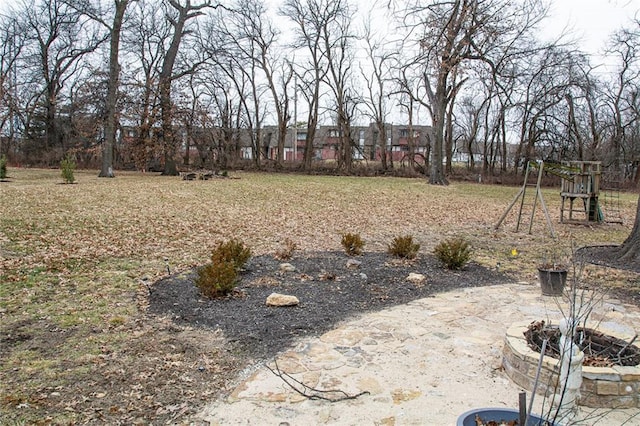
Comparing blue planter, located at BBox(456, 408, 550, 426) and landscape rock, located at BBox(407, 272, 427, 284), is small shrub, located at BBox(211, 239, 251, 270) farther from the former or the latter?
blue planter, located at BBox(456, 408, 550, 426)

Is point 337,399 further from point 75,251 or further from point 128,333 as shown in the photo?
point 75,251

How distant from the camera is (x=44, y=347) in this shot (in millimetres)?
3502

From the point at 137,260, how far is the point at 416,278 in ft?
12.3

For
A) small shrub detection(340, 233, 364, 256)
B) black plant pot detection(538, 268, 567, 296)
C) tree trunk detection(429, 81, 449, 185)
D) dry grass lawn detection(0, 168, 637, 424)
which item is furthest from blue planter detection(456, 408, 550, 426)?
tree trunk detection(429, 81, 449, 185)

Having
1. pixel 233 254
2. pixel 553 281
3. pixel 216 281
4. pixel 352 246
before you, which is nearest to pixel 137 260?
pixel 233 254

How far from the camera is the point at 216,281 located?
15.6 feet

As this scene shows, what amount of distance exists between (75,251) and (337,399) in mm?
5260

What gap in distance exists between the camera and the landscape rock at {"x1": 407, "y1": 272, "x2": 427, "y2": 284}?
5.71 m

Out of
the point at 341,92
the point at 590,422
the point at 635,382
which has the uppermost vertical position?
the point at 341,92

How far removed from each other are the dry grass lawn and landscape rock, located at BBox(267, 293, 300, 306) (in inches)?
33.9

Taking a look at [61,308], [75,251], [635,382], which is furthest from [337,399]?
[75,251]

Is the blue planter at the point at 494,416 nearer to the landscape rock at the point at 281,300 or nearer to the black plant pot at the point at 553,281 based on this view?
the landscape rock at the point at 281,300

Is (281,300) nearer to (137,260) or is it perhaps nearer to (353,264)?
(353,264)

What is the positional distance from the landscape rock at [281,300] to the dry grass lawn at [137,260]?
0.86 metres
